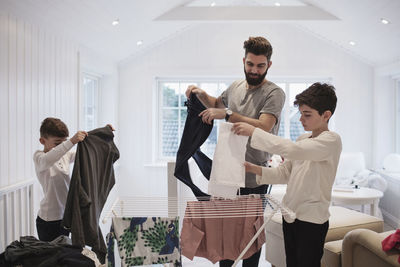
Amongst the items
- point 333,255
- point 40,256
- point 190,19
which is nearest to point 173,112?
point 190,19

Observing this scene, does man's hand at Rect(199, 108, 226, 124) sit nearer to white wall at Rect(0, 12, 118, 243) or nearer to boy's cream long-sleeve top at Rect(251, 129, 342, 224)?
boy's cream long-sleeve top at Rect(251, 129, 342, 224)

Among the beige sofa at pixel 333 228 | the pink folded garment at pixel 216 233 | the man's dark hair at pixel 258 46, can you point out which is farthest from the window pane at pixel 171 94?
the man's dark hair at pixel 258 46

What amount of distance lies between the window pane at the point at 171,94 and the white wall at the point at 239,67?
0.76 ft

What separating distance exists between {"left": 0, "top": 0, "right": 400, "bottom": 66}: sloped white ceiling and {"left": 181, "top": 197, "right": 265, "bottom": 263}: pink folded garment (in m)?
1.87

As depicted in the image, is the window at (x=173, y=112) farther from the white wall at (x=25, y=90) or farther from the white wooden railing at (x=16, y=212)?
the white wooden railing at (x=16, y=212)

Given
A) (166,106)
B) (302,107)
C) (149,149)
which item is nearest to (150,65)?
(166,106)

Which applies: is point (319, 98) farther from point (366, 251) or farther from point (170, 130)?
point (170, 130)

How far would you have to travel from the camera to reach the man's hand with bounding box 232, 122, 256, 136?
1.60 metres

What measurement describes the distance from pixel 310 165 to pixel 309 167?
0.01 meters

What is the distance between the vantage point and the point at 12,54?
7.92ft

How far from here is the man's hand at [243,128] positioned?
1.60 metres

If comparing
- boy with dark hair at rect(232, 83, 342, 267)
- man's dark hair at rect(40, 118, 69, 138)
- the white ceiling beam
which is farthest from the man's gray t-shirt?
the white ceiling beam

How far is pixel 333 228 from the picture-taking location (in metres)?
2.76

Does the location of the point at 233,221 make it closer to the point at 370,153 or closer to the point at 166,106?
the point at 166,106
